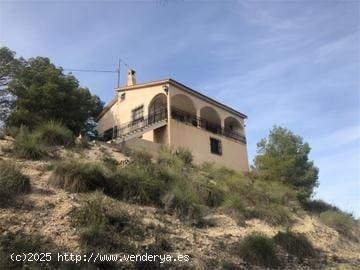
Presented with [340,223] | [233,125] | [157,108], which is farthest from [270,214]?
[233,125]

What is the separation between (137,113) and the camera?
27.4m

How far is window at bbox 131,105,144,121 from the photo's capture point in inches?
1063

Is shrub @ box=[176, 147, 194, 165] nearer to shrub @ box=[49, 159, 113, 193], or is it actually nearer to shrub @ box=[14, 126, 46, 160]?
shrub @ box=[14, 126, 46, 160]

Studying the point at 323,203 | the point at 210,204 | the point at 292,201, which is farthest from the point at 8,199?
the point at 323,203

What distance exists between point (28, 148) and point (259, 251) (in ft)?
28.3

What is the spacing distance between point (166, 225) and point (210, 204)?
414cm

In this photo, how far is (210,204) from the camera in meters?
16.1

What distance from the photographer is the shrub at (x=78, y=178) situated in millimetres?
12750

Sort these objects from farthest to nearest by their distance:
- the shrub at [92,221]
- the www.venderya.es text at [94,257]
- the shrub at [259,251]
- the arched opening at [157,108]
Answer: the arched opening at [157,108], the shrub at [259,251], the shrub at [92,221], the www.venderya.es text at [94,257]

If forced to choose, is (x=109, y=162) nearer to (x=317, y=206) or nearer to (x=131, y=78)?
(x=317, y=206)

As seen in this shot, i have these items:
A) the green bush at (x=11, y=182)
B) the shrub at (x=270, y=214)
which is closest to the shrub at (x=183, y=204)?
the shrub at (x=270, y=214)

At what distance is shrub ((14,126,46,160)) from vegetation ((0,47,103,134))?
467 cm

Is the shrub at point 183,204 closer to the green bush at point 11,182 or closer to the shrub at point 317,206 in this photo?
the green bush at point 11,182

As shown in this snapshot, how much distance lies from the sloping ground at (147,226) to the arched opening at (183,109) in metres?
11.0
